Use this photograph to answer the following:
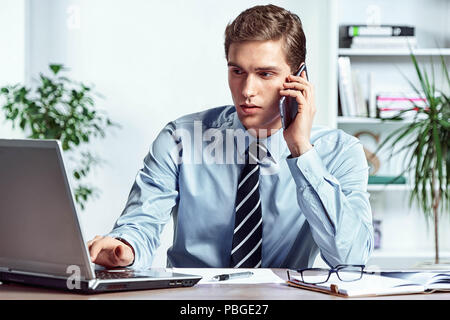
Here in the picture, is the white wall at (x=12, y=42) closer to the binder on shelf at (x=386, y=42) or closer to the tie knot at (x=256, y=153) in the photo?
the binder on shelf at (x=386, y=42)

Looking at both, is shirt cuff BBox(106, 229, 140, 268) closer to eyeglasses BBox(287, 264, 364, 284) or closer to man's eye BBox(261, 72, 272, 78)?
eyeglasses BBox(287, 264, 364, 284)

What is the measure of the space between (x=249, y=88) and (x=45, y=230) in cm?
83

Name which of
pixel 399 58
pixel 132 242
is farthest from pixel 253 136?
pixel 399 58

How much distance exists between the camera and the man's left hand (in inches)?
65.3

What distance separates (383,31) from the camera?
3.42m

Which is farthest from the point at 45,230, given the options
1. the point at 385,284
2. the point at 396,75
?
the point at 396,75

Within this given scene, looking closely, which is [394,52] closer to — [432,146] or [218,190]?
[432,146]

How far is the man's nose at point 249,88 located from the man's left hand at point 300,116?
3.3 inches

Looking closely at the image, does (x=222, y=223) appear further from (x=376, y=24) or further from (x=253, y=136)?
(x=376, y=24)

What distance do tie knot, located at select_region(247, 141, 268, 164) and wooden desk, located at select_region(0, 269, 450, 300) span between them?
2.15 ft

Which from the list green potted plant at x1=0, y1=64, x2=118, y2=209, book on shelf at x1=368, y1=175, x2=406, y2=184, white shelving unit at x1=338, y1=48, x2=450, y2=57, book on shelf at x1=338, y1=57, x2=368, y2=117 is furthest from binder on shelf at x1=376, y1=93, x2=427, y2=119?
green potted plant at x1=0, y1=64, x2=118, y2=209

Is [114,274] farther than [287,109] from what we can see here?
No

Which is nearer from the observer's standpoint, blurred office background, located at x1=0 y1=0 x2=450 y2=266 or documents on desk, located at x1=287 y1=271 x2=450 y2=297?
documents on desk, located at x1=287 y1=271 x2=450 y2=297
